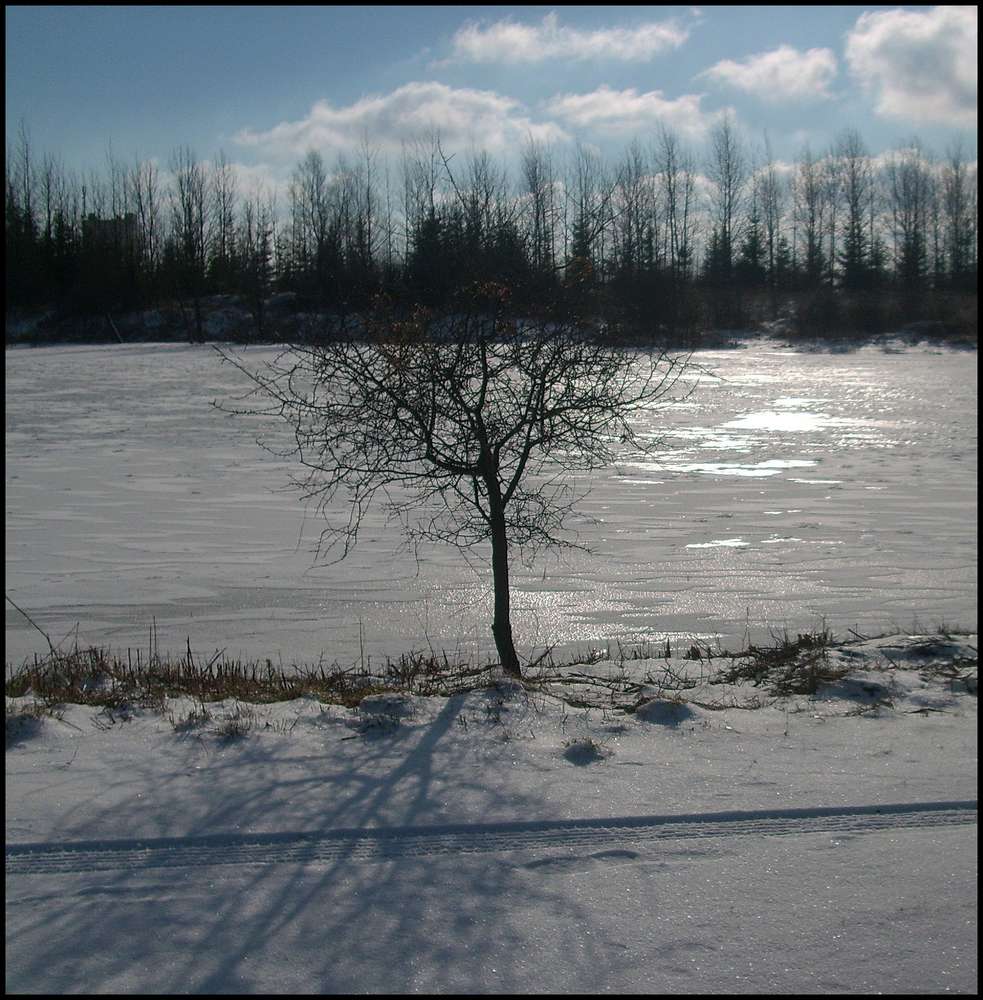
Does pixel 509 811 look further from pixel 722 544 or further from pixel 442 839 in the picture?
pixel 722 544

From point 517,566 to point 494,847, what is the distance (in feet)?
26.3

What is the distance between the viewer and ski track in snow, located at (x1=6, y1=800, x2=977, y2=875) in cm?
412

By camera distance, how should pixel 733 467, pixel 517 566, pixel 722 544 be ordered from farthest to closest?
1. pixel 733 467
2. pixel 722 544
3. pixel 517 566

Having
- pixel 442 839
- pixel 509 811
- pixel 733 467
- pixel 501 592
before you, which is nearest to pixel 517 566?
pixel 501 592

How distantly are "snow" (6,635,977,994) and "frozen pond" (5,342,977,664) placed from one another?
320cm

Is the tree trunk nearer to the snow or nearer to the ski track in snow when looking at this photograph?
the snow

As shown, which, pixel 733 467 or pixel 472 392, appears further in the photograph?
pixel 733 467

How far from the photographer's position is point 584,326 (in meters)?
7.40

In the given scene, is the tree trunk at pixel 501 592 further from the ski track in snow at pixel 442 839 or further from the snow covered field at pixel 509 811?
the ski track in snow at pixel 442 839

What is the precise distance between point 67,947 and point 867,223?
2943 inches

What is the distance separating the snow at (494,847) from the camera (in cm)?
346

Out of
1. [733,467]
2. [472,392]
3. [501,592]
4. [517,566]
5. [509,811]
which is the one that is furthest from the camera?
[733,467]

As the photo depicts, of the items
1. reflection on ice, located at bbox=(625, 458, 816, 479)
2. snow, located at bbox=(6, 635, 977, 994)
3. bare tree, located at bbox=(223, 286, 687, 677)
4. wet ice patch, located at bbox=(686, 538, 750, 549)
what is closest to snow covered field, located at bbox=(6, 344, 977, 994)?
snow, located at bbox=(6, 635, 977, 994)

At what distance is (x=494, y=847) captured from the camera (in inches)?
167
